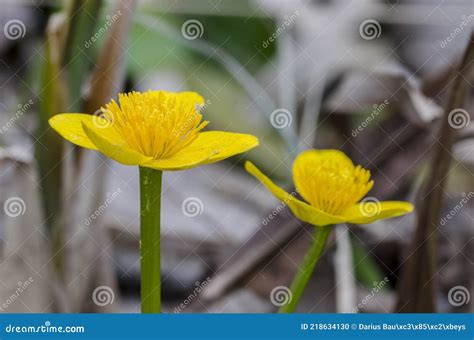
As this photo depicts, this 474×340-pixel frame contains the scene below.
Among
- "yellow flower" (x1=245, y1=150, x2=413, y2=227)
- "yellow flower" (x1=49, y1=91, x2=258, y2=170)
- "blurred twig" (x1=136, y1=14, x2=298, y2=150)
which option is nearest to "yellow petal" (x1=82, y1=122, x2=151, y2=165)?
"yellow flower" (x1=49, y1=91, x2=258, y2=170)

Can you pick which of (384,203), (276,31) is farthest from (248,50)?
(384,203)

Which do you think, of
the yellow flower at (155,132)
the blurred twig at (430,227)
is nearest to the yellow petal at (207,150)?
the yellow flower at (155,132)

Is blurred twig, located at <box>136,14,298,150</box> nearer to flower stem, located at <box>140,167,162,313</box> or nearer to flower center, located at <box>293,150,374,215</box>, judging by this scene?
flower center, located at <box>293,150,374,215</box>

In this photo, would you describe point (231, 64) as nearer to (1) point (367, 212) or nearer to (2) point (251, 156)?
(2) point (251, 156)

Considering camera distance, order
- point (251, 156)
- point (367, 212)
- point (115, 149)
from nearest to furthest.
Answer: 1. point (115, 149)
2. point (367, 212)
3. point (251, 156)

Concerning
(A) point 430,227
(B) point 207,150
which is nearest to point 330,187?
(B) point 207,150

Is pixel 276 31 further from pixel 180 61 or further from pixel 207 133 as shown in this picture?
pixel 207 133
